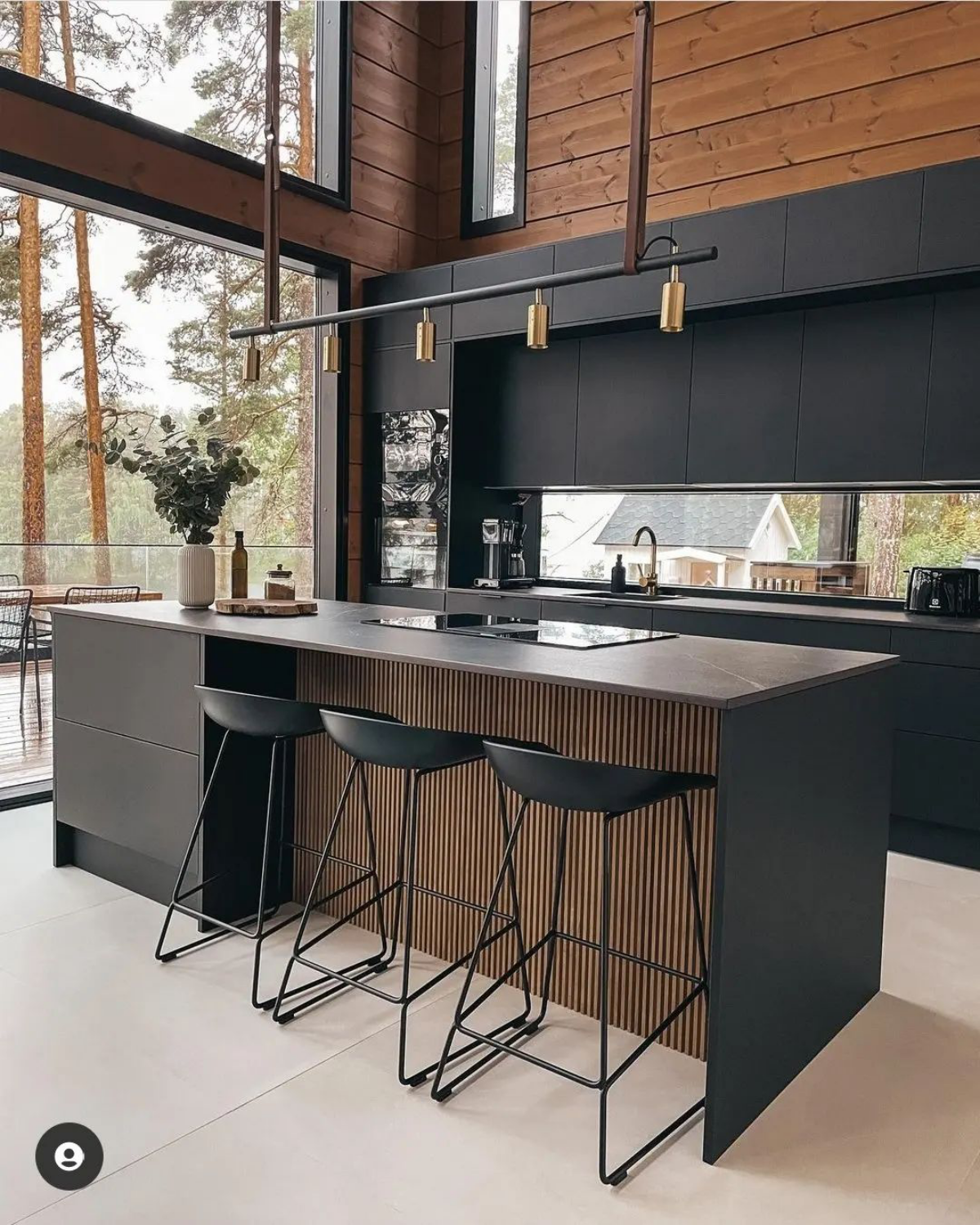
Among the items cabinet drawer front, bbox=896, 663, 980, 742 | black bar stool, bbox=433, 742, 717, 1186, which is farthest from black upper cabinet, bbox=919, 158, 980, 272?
black bar stool, bbox=433, 742, 717, 1186

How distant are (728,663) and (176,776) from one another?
1.74 m

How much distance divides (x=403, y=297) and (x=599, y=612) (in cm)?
216

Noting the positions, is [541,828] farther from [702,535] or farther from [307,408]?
[307,408]

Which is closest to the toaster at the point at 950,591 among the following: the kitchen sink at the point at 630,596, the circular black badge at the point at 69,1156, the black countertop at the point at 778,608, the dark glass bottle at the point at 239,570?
the black countertop at the point at 778,608

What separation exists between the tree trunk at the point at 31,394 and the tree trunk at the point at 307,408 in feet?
5.05

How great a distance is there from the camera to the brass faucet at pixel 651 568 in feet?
16.1

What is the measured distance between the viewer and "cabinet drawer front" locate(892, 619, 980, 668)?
3.53m

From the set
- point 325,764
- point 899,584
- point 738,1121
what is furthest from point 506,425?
point 738,1121

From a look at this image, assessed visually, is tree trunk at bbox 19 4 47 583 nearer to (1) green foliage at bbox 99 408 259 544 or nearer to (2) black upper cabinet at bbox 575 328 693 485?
(1) green foliage at bbox 99 408 259 544

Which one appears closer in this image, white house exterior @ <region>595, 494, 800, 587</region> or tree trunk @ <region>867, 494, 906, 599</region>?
tree trunk @ <region>867, 494, 906, 599</region>

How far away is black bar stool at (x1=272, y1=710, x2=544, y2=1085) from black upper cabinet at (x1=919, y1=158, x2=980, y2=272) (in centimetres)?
256

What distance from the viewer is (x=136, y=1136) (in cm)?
194

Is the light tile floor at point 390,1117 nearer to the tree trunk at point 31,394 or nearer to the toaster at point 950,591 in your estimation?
the toaster at point 950,591

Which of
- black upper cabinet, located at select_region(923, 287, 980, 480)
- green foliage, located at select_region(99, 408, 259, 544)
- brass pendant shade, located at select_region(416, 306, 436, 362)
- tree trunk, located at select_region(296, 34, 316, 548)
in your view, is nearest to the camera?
brass pendant shade, located at select_region(416, 306, 436, 362)
